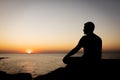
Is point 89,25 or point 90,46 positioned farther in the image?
point 89,25

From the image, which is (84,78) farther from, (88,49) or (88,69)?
(88,49)

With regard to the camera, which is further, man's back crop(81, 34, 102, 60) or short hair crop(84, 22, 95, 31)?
short hair crop(84, 22, 95, 31)

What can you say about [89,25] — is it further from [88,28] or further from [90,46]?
[90,46]

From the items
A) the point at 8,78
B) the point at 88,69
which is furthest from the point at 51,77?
the point at 8,78

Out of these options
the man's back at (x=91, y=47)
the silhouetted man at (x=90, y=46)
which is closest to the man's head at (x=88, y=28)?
the silhouetted man at (x=90, y=46)

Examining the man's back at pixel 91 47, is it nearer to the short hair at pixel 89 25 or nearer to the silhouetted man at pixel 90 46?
the silhouetted man at pixel 90 46

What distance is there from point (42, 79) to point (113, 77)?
217cm

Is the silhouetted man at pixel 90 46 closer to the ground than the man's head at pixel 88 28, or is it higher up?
closer to the ground

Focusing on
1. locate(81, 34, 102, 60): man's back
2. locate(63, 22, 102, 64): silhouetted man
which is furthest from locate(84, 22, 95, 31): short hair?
locate(81, 34, 102, 60): man's back

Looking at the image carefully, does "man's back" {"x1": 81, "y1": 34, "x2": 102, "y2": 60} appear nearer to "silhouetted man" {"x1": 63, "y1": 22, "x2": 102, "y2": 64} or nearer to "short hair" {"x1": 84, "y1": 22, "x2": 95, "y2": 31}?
"silhouetted man" {"x1": 63, "y1": 22, "x2": 102, "y2": 64}

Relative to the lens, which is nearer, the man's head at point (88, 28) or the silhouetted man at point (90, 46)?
the silhouetted man at point (90, 46)

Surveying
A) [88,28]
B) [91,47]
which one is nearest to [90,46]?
[91,47]

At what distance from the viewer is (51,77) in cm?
673

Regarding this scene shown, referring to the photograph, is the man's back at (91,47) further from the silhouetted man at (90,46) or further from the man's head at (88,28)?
the man's head at (88,28)
